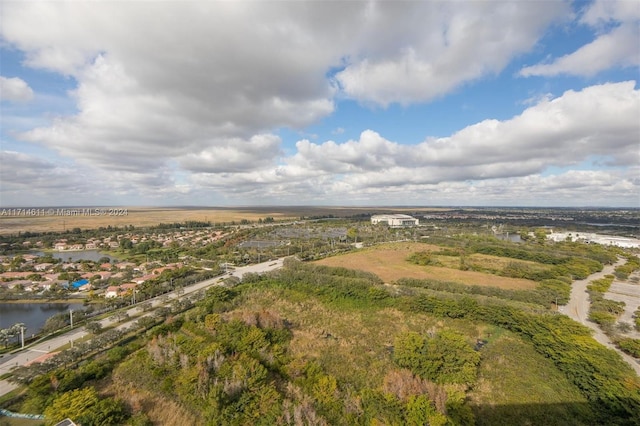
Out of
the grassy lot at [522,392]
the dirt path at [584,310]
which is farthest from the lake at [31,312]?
the dirt path at [584,310]

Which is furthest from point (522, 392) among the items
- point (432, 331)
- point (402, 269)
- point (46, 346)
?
point (46, 346)

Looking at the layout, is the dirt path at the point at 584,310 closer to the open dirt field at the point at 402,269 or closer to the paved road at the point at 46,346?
the open dirt field at the point at 402,269

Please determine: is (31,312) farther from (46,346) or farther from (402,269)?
(402,269)

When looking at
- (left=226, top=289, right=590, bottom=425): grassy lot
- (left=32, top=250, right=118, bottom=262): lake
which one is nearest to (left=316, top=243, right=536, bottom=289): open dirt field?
(left=226, top=289, right=590, bottom=425): grassy lot

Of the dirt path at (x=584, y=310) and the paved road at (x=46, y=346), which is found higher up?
the paved road at (x=46, y=346)

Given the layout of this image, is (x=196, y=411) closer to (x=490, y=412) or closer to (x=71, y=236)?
(x=490, y=412)

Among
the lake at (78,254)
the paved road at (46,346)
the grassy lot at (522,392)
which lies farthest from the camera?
the lake at (78,254)

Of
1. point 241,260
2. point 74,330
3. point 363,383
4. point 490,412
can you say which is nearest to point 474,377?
point 490,412
